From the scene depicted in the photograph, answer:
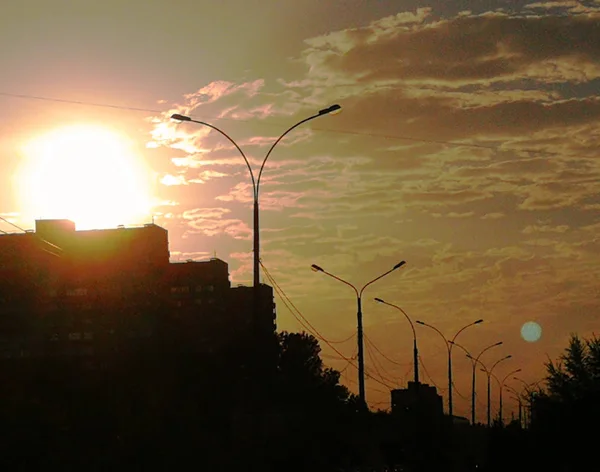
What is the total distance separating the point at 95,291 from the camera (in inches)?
5999

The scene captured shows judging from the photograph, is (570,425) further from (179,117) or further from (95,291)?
(95,291)

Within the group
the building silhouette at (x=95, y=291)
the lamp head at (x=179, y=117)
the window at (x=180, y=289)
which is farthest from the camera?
the window at (x=180, y=289)

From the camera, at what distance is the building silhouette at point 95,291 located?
154 meters

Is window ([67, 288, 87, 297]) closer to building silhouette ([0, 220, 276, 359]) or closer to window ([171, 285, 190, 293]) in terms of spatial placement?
building silhouette ([0, 220, 276, 359])

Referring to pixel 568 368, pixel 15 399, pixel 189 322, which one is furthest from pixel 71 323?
pixel 15 399

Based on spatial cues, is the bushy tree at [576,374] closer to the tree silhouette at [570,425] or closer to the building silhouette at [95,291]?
the tree silhouette at [570,425]

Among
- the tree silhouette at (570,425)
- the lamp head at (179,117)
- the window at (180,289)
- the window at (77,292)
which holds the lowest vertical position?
the tree silhouette at (570,425)

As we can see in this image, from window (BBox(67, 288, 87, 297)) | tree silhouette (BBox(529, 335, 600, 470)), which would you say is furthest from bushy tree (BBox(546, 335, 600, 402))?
window (BBox(67, 288, 87, 297))

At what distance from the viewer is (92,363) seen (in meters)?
162

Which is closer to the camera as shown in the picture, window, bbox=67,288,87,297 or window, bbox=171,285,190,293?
window, bbox=67,288,87,297

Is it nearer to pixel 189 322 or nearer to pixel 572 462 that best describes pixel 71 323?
pixel 189 322

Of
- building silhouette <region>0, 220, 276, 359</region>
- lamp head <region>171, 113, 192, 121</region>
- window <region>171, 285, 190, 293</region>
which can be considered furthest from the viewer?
window <region>171, 285, 190, 293</region>

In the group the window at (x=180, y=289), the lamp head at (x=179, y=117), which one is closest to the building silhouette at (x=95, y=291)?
the window at (x=180, y=289)

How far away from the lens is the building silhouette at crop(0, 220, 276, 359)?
154 metres
